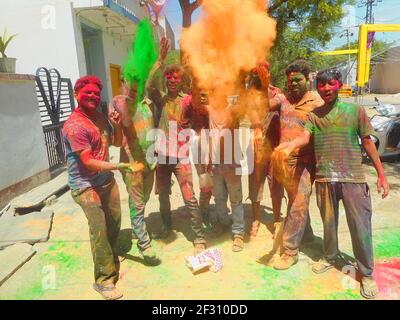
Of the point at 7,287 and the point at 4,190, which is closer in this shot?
the point at 7,287

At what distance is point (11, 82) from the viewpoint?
549cm

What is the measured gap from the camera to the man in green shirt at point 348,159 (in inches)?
106

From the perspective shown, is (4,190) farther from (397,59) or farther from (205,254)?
(397,59)

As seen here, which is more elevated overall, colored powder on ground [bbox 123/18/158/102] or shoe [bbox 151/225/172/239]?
colored powder on ground [bbox 123/18/158/102]

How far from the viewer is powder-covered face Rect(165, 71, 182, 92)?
338cm

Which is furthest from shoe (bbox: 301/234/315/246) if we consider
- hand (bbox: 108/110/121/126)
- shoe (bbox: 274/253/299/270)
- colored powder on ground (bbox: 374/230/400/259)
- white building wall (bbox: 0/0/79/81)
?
white building wall (bbox: 0/0/79/81)

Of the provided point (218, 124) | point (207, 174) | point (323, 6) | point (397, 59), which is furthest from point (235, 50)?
point (397, 59)

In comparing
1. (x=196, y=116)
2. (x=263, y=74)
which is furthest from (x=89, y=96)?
(x=263, y=74)

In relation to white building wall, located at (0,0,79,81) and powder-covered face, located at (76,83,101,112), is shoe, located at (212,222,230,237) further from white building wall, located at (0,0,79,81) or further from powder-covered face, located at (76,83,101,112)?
white building wall, located at (0,0,79,81)

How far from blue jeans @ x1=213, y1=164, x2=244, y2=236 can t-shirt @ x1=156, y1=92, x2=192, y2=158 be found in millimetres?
429

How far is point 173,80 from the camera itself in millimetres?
3410

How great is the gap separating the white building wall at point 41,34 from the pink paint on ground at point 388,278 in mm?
7685

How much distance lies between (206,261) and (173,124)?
1.45 m

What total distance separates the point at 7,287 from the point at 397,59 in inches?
1345
